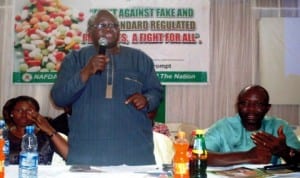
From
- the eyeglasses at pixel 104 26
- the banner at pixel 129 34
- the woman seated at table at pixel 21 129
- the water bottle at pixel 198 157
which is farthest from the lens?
the banner at pixel 129 34

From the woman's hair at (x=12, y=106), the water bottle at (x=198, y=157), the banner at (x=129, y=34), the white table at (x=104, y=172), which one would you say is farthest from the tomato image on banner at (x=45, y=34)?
the water bottle at (x=198, y=157)

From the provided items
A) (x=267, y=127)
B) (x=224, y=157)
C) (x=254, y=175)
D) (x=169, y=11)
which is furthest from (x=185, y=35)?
(x=254, y=175)

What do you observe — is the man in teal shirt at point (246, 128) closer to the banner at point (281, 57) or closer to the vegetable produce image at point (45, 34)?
the banner at point (281, 57)

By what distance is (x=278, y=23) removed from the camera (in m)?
4.79

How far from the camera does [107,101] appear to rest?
2.35 m

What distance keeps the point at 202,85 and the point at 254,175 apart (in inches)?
113

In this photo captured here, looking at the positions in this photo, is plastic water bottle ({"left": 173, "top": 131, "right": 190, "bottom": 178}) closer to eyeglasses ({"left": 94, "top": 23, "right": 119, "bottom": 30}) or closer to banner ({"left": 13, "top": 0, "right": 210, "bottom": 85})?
eyeglasses ({"left": 94, "top": 23, "right": 119, "bottom": 30})

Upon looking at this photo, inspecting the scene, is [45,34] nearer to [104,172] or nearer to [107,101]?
[107,101]

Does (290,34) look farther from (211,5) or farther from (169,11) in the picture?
(169,11)

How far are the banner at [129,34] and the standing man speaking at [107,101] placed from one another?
7.61 ft

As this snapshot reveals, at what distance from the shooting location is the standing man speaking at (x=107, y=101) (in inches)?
89.5

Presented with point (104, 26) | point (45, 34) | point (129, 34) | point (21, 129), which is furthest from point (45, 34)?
point (104, 26)

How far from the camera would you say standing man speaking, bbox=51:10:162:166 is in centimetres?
227

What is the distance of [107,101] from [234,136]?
0.98 metres
